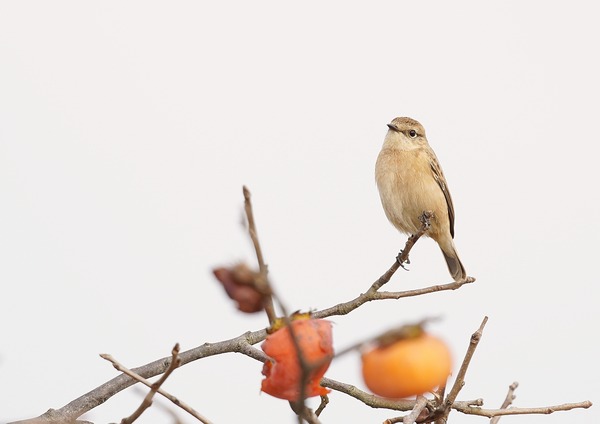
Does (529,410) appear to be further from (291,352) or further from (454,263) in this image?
(454,263)

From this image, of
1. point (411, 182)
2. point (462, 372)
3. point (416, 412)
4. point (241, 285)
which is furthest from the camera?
point (411, 182)

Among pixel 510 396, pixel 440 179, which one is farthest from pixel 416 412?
pixel 440 179

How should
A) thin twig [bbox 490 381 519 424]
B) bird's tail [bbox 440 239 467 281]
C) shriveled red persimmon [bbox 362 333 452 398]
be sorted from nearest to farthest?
shriveled red persimmon [bbox 362 333 452 398] < thin twig [bbox 490 381 519 424] < bird's tail [bbox 440 239 467 281]

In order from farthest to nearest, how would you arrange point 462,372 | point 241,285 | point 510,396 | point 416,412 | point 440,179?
1. point 440,179
2. point 510,396
3. point 462,372
4. point 416,412
5. point 241,285

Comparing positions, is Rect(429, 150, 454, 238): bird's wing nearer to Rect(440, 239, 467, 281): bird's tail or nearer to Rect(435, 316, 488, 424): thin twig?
Rect(440, 239, 467, 281): bird's tail

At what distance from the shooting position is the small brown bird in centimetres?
591

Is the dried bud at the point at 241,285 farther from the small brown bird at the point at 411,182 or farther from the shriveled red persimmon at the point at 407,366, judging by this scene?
the small brown bird at the point at 411,182

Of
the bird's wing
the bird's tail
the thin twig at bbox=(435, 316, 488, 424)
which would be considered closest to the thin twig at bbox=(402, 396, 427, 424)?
the thin twig at bbox=(435, 316, 488, 424)

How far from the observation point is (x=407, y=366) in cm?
119

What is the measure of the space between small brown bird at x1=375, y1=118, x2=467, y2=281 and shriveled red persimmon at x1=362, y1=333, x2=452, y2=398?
4.64 meters

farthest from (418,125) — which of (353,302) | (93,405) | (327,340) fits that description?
(327,340)

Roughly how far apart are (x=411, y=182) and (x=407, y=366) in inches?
190

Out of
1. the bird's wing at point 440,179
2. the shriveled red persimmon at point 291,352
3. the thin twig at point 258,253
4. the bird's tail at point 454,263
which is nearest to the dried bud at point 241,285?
the thin twig at point 258,253

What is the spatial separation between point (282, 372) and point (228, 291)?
0.24m
